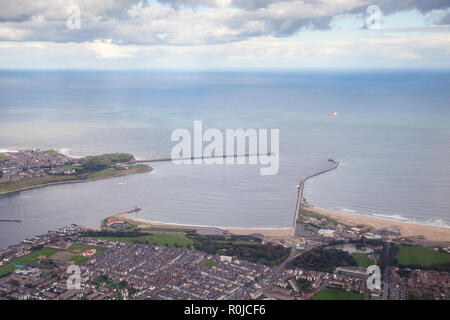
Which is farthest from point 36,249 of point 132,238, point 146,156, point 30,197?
point 146,156

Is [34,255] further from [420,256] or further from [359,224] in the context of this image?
[420,256]

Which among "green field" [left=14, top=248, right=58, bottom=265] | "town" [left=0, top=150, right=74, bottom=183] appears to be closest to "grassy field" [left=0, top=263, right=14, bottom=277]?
"green field" [left=14, top=248, right=58, bottom=265]

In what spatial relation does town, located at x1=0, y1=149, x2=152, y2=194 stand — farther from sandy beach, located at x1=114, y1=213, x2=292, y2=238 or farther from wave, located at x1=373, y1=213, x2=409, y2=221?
wave, located at x1=373, y1=213, x2=409, y2=221

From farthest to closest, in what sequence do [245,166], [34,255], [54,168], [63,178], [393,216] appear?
[54,168]
[245,166]
[63,178]
[393,216]
[34,255]

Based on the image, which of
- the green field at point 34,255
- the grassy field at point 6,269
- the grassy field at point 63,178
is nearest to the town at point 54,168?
the grassy field at point 63,178

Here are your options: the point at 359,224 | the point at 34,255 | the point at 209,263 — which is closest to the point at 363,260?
the point at 359,224

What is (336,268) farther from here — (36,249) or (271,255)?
(36,249)

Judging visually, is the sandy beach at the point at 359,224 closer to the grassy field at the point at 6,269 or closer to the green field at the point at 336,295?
the green field at the point at 336,295
